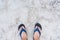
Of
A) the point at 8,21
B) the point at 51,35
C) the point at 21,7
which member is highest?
the point at 21,7

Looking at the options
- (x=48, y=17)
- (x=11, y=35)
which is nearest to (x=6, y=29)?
(x=11, y=35)

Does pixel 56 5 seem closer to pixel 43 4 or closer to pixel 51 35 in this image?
pixel 43 4

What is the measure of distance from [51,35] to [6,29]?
1.66 ft

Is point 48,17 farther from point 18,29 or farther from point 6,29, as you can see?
point 6,29

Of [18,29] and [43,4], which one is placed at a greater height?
[43,4]

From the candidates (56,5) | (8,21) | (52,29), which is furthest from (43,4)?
(8,21)

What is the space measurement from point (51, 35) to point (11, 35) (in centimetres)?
44

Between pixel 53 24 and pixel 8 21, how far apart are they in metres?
0.51

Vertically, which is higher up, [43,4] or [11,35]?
[43,4]

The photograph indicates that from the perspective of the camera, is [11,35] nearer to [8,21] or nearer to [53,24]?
[8,21]

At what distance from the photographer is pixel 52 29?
82.2 inches

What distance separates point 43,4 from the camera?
216 centimetres

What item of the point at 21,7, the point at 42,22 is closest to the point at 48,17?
the point at 42,22

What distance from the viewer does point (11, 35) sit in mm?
2082
